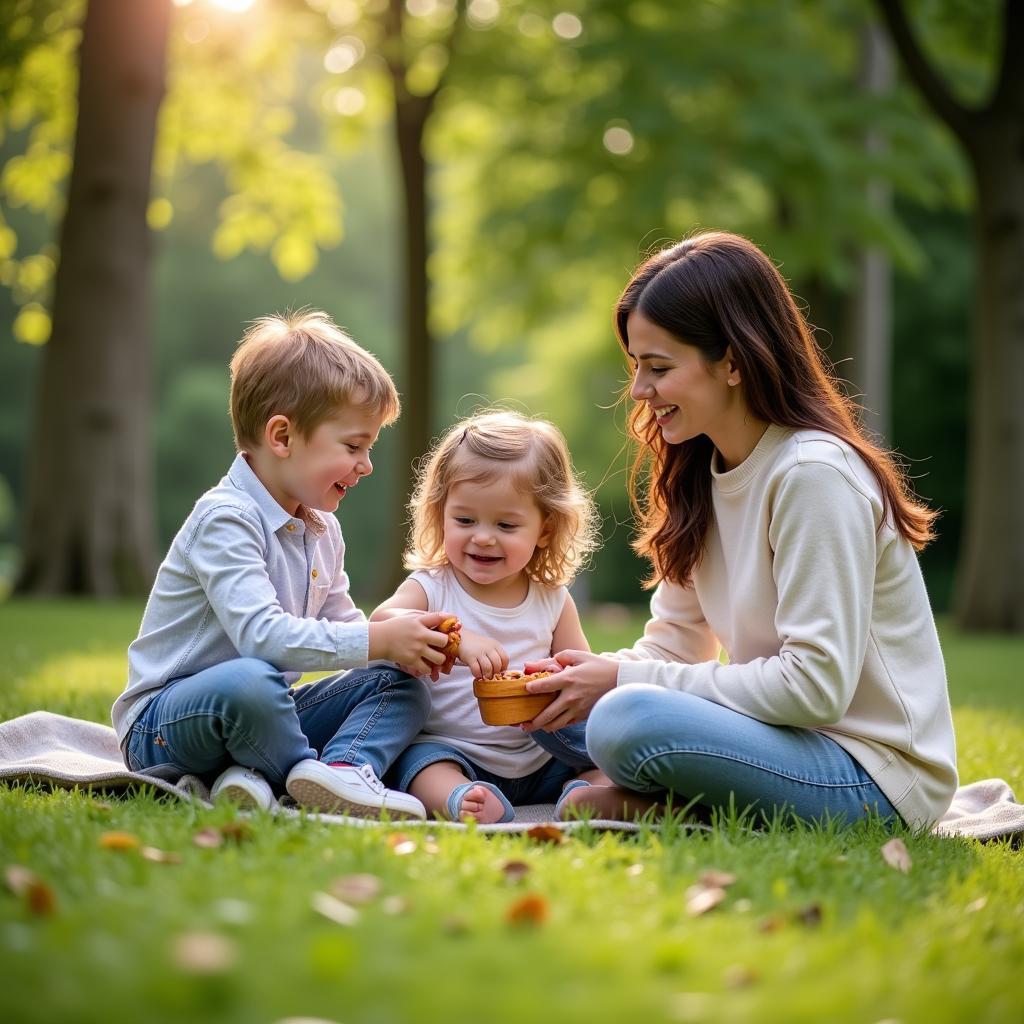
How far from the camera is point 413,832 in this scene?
295cm

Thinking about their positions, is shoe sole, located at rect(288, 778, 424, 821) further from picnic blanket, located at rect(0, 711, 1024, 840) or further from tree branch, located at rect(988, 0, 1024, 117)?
tree branch, located at rect(988, 0, 1024, 117)

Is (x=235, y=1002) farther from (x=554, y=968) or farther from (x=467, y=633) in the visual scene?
(x=467, y=633)

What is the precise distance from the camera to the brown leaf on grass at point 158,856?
2.52 metres

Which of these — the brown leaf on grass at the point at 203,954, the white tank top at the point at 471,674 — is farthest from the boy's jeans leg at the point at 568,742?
the brown leaf on grass at the point at 203,954

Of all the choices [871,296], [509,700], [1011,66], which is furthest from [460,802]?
[871,296]

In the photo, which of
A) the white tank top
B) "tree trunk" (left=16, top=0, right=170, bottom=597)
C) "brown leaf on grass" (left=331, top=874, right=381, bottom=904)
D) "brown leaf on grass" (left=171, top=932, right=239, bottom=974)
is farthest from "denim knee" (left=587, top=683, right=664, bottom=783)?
"tree trunk" (left=16, top=0, right=170, bottom=597)

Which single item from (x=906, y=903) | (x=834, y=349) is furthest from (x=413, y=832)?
(x=834, y=349)

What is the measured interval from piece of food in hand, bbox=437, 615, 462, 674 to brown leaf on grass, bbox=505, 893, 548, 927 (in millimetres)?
1270

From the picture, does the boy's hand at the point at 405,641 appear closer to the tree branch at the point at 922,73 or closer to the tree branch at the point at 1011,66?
the tree branch at the point at 922,73

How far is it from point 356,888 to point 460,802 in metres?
0.98

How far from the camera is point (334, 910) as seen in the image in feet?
7.16

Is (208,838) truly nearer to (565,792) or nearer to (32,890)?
(32,890)

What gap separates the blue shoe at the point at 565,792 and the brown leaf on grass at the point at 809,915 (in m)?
1.10

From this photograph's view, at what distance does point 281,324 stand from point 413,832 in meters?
1.66
